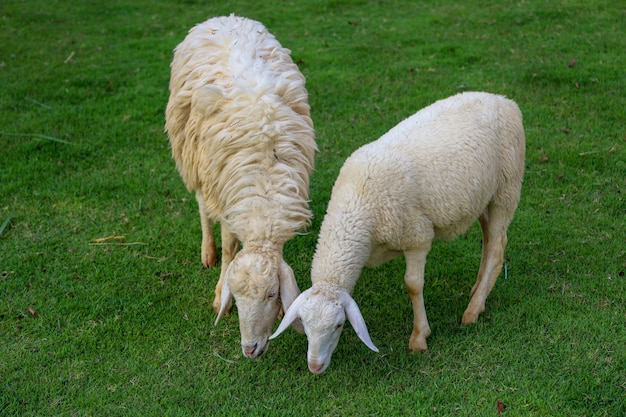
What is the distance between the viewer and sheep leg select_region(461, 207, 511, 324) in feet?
14.1

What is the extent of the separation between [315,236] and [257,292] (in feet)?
5.85

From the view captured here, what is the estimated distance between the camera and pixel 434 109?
4.30 meters

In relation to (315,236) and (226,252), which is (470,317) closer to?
(315,236)

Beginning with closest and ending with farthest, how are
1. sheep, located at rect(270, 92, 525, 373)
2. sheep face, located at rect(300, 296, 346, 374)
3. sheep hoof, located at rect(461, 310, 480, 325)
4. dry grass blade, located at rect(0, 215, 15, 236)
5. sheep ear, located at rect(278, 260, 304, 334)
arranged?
sheep face, located at rect(300, 296, 346, 374), sheep, located at rect(270, 92, 525, 373), sheep ear, located at rect(278, 260, 304, 334), sheep hoof, located at rect(461, 310, 480, 325), dry grass blade, located at rect(0, 215, 15, 236)

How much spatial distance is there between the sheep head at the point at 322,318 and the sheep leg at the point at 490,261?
42.8 inches

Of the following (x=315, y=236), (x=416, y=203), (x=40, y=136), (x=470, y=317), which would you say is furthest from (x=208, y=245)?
(x=40, y=136)

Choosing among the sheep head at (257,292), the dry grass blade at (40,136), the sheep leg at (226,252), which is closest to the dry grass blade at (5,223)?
the dry grass blade at (40,136)

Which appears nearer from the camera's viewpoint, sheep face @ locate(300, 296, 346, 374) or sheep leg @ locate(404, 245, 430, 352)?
sheep face @ locate(300, 296, 346, 374)

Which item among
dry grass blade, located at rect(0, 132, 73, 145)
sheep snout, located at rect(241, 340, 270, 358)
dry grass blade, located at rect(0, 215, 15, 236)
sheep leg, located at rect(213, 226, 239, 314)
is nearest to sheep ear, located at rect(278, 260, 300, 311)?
sheep snout, located at rect(241, 340, 270, 358)

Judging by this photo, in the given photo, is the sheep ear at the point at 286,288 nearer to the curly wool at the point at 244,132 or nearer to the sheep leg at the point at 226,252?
the curly wool at the point at 244,132

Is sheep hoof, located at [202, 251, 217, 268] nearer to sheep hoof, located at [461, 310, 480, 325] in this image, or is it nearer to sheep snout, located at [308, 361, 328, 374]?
sheep snout, located at [308, 361, 328, 374]

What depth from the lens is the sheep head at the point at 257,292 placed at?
3.54 meters

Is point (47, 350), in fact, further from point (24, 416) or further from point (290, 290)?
point (290, 290)

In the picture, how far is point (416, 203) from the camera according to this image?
12.6ft
